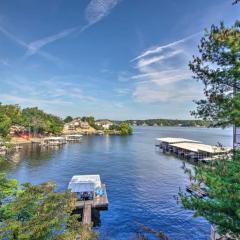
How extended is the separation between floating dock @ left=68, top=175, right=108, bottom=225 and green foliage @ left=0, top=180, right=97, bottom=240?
43.5ft

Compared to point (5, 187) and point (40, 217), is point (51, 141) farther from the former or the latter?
point (40, 217)

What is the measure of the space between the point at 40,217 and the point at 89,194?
19.1m

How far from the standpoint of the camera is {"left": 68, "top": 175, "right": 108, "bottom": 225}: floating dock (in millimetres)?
26442

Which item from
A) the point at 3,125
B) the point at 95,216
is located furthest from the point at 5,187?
the point at 3,125

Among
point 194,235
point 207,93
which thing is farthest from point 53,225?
point 194,235

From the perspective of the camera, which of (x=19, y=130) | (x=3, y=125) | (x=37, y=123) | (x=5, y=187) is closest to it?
(x=5, y=187)

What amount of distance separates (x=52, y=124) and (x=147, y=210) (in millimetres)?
98424

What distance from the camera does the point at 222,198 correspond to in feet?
25.7

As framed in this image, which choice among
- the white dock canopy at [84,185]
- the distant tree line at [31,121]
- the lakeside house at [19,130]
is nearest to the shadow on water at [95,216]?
the white dock canopy at [84,185]

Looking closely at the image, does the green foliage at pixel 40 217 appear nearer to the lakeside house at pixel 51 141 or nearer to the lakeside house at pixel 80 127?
the lakeside house at pixel 51 141

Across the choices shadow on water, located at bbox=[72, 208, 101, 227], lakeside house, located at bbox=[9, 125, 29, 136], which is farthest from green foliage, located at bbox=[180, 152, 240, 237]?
lakeside house, located at bbox=[9, 125, 29, 136]

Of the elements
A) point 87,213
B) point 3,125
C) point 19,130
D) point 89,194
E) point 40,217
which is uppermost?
point 3,125

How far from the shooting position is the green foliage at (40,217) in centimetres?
1004

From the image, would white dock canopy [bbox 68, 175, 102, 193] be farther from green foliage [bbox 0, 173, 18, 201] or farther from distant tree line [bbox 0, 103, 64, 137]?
distant tree line [bbox 0, 103, 64, 137]
